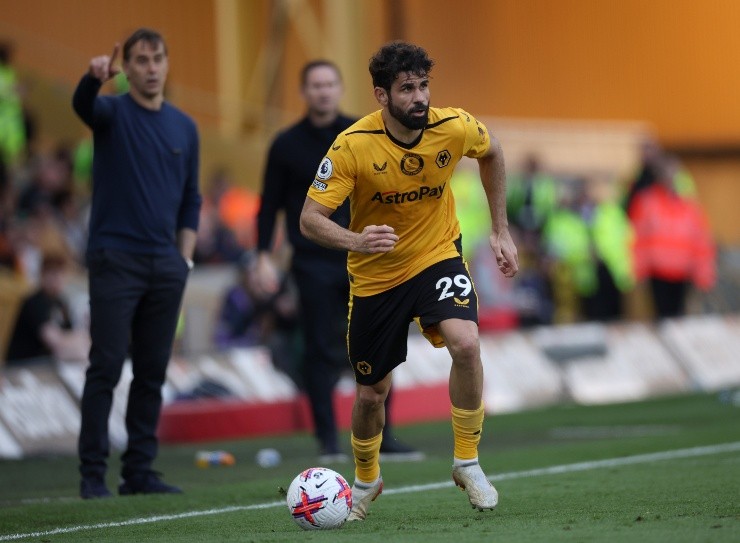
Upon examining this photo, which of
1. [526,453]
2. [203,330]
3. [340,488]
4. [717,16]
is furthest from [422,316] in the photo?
[717,16]

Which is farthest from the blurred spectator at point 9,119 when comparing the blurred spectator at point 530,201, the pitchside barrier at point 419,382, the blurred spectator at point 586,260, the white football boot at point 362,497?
the white football boot at point 362,497

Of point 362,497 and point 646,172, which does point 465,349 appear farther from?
point 646,172

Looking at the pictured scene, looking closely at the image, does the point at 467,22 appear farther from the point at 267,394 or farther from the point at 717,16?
the point at 267,394

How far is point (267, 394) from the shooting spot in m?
14.6

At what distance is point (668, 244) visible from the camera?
19.3m

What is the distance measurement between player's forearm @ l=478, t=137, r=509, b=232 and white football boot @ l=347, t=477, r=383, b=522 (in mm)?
1387

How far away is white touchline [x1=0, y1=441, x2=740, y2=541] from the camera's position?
734 cm

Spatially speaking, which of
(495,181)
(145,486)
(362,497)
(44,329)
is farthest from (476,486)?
(44,329)

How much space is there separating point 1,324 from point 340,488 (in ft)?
29.4

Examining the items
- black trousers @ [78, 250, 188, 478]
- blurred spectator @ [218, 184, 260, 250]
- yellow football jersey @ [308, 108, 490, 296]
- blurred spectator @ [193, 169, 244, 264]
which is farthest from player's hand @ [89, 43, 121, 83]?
blurred spectator @ [218, 184, 260, 250]

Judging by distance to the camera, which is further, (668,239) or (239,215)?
(239,215)

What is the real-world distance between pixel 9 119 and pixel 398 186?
1242 cm

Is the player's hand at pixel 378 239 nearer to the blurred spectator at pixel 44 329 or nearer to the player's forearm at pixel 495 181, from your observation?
the player's forearm at pixel 495 181

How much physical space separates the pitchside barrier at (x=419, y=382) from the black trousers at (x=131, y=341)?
3.41 metres
